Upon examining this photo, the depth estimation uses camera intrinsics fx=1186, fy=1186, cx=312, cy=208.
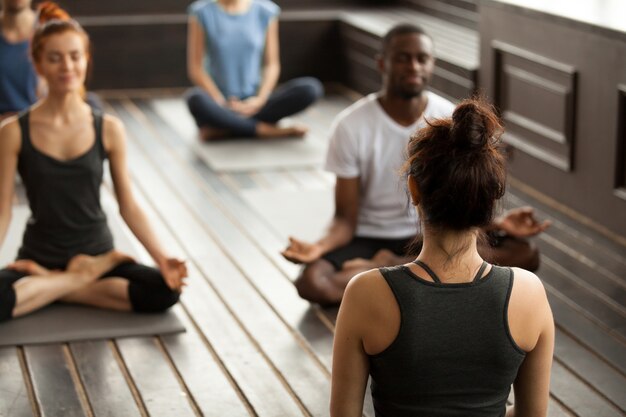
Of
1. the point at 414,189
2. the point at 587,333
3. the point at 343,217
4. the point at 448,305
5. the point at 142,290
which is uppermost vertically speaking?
the point at 414,189

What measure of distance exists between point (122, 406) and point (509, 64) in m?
2.72

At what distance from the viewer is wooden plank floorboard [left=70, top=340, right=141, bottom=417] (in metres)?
2.78

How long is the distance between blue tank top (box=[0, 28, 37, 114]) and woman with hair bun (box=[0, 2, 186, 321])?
1792mm

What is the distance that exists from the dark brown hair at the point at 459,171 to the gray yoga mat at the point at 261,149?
3.41m

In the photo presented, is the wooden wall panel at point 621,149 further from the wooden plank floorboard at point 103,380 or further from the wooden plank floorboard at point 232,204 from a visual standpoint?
the wooden plank floorboard at point 103,380

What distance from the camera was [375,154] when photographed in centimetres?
347

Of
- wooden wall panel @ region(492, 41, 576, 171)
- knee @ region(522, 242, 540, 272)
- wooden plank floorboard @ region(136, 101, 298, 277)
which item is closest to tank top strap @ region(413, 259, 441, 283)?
knee @ region(522, 242, 540, 272)

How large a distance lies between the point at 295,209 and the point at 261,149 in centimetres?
106

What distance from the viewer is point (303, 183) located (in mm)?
5000

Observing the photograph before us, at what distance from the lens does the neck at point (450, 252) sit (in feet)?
5.97

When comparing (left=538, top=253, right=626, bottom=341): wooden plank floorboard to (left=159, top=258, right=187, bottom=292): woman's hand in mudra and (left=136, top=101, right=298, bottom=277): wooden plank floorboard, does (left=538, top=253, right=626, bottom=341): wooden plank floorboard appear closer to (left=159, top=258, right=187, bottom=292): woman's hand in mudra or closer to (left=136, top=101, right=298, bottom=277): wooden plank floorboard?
(left=136, top=101, right=298, bottom=277): wooden plank floorboard

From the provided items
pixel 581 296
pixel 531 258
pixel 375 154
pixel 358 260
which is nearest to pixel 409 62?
pixel 375 154

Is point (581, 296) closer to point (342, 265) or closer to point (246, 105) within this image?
point (342, 265)

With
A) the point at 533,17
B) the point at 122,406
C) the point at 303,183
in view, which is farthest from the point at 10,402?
the point at 533,17
